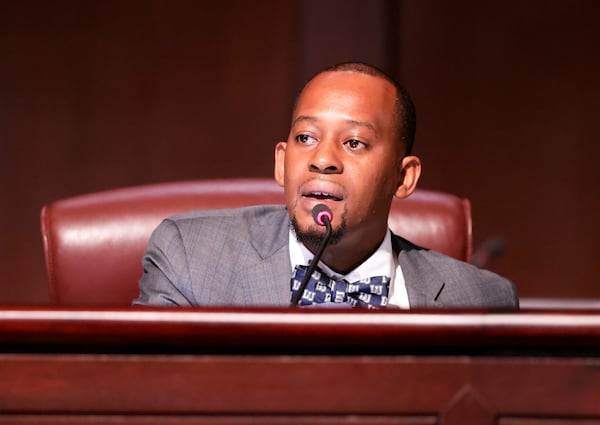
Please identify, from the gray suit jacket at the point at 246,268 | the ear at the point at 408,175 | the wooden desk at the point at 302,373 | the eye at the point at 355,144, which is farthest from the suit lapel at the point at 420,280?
the wooden desk at the point at 302,373

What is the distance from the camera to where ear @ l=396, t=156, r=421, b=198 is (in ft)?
5.41

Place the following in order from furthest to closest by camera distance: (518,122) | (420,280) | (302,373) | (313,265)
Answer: (518,122) → (420,280) → (313,265) → (302,373)

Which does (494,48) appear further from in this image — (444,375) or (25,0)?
(444,375)

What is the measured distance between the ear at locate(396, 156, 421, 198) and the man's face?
38 millimetres

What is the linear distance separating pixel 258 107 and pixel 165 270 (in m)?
2.03

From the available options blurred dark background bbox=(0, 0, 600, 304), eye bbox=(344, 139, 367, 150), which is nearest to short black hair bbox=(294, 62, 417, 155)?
eye bbox=(344, 139, 367, 150)

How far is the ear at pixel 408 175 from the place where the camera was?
5.41ft

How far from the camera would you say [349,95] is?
5.08 feet

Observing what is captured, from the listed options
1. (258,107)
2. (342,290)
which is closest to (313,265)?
(342,290)

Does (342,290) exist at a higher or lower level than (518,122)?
lower

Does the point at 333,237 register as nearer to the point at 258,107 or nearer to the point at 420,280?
the point at 420,280

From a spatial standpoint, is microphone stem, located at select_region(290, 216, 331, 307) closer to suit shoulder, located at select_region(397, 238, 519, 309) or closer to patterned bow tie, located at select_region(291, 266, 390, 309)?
patterned bow tie, located at select_region(291, 266, 390, 309)

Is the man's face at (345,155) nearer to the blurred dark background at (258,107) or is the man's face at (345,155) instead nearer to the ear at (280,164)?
the ear at (280,164)

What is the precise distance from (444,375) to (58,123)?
114 inches
